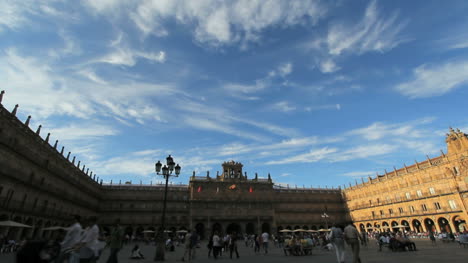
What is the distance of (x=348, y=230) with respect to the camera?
8.41 metres

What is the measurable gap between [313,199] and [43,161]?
167ft

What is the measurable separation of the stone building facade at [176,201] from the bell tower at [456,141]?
24.4m

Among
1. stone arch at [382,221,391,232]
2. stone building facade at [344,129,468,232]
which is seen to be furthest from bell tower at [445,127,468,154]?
stone arch at [382,221,391,232]

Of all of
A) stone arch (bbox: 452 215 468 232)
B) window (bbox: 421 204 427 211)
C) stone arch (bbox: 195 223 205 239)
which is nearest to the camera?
stone arch (bbox: 452 215 468 232)

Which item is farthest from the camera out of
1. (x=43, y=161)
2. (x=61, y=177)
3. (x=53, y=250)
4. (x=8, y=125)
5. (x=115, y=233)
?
(x=61, y=177)

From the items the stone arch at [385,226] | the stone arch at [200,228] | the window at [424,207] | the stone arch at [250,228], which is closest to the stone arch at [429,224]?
the window at [424,207]

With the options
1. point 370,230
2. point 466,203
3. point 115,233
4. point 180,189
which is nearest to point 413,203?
point 466,203

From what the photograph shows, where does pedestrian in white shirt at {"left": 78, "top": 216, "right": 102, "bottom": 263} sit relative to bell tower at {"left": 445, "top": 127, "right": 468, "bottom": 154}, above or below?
below

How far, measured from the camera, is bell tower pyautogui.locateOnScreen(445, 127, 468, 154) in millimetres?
36219

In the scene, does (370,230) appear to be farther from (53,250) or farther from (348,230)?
(53,250)

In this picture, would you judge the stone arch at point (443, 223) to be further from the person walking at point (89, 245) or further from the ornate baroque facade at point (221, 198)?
the person walking at point (89, 245)

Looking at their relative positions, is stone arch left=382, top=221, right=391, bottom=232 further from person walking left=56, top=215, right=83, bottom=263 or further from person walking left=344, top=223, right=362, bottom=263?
person walking left=56, top=215, right=83, bottom=263

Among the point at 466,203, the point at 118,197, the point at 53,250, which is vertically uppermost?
the point at 118,197

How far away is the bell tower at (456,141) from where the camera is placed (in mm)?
36219
